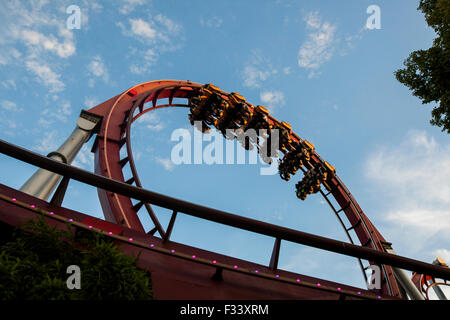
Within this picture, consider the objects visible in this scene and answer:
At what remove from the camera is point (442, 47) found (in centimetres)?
748

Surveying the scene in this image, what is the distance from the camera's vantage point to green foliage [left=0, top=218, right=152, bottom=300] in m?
2.41

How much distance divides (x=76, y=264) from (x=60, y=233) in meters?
0.35

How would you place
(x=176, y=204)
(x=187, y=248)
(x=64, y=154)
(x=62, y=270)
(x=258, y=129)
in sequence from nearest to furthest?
(x=62, y=270) < (x=176, y=204) < (x=187, y=248) < (x=64, y=154) < (x=258, y=129)

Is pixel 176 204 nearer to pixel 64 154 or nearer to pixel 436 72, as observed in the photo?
pixel 64 154

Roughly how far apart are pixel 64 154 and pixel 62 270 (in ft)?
15.9

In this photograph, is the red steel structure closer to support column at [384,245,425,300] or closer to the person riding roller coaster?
support column at [384,245,425,300]

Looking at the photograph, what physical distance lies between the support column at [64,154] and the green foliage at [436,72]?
25.4 feet

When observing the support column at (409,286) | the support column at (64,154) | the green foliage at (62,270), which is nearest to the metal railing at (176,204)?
the green foliage at (62,270)

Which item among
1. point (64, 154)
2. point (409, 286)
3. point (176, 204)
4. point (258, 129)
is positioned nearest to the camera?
Result: point (176, 204)

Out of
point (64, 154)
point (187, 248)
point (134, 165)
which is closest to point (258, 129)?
point (134, 165)

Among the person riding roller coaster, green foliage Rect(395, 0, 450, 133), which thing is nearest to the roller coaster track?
the person riding roller coaster

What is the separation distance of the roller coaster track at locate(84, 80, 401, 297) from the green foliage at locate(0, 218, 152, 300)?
0.99 metres

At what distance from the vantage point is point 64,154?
7.14 meters
